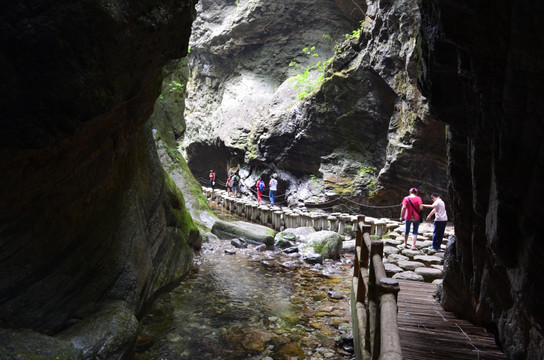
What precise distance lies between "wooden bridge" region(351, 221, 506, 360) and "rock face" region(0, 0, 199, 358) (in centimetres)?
307

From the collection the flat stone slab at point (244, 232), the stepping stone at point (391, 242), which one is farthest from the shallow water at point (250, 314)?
the flat stone slab at point (244, 232)

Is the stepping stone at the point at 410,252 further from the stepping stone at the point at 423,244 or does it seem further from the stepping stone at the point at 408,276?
the stepping stone at the point at 408,276

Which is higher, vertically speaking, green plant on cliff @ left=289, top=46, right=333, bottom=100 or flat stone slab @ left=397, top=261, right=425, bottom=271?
green plant on cliff @ left=289, top=46, right=333, bottom=100

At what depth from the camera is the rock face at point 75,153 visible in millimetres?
2977

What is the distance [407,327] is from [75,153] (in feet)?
15.6

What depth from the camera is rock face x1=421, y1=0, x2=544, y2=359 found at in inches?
90.5

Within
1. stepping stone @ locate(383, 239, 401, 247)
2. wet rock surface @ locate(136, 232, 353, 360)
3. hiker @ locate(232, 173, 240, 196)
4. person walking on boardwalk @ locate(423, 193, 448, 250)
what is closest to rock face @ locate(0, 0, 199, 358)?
wet rock surface @ locate(136, 232, 353, 360)

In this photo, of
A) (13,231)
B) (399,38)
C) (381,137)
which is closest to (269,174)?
(381,137)

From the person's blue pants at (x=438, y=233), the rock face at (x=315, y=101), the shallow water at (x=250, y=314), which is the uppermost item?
the rock face at (x=315, y=101)

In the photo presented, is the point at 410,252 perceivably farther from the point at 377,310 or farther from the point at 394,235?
the point at 377,310

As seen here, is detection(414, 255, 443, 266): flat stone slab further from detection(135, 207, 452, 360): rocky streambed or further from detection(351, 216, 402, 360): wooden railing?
detection(351, 216, 402, 360): wooden railing

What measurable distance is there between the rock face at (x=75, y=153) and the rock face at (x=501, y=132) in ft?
10.0

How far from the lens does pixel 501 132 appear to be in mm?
2621

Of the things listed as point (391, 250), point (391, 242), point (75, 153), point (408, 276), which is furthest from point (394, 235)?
point (75, 153)
